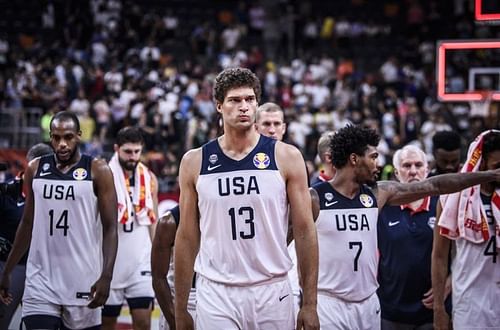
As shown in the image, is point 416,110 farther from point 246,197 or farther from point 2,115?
point 246,197

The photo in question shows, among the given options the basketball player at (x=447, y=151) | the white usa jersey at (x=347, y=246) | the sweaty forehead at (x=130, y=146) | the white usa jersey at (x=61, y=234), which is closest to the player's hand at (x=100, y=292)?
the white usa jersey at (x=61, y=234)

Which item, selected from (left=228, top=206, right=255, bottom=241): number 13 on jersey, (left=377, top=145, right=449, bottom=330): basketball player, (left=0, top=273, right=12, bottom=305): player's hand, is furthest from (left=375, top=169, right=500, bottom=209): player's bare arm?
(left=0, top=273, right=12, bottom=305): player's hand

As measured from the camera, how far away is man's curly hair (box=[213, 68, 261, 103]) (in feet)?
19.2

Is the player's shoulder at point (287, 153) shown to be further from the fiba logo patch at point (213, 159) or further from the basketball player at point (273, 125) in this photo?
the basketball player at point (273, 125)

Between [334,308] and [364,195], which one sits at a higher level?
[364,195]

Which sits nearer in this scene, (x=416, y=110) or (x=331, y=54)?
(x=416, y=110)

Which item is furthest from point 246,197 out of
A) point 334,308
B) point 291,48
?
point 291,48

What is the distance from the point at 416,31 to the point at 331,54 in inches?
128

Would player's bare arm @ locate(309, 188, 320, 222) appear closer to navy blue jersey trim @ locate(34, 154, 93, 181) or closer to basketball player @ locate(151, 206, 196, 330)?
basketball player @ locate(151, 206, 196, 330)

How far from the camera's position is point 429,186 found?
22.6ft

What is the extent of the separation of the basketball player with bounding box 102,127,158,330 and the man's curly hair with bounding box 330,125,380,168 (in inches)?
126

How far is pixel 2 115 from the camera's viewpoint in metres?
21.6

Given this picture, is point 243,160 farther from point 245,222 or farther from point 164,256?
point 164,256

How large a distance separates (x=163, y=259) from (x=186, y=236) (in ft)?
2.77
